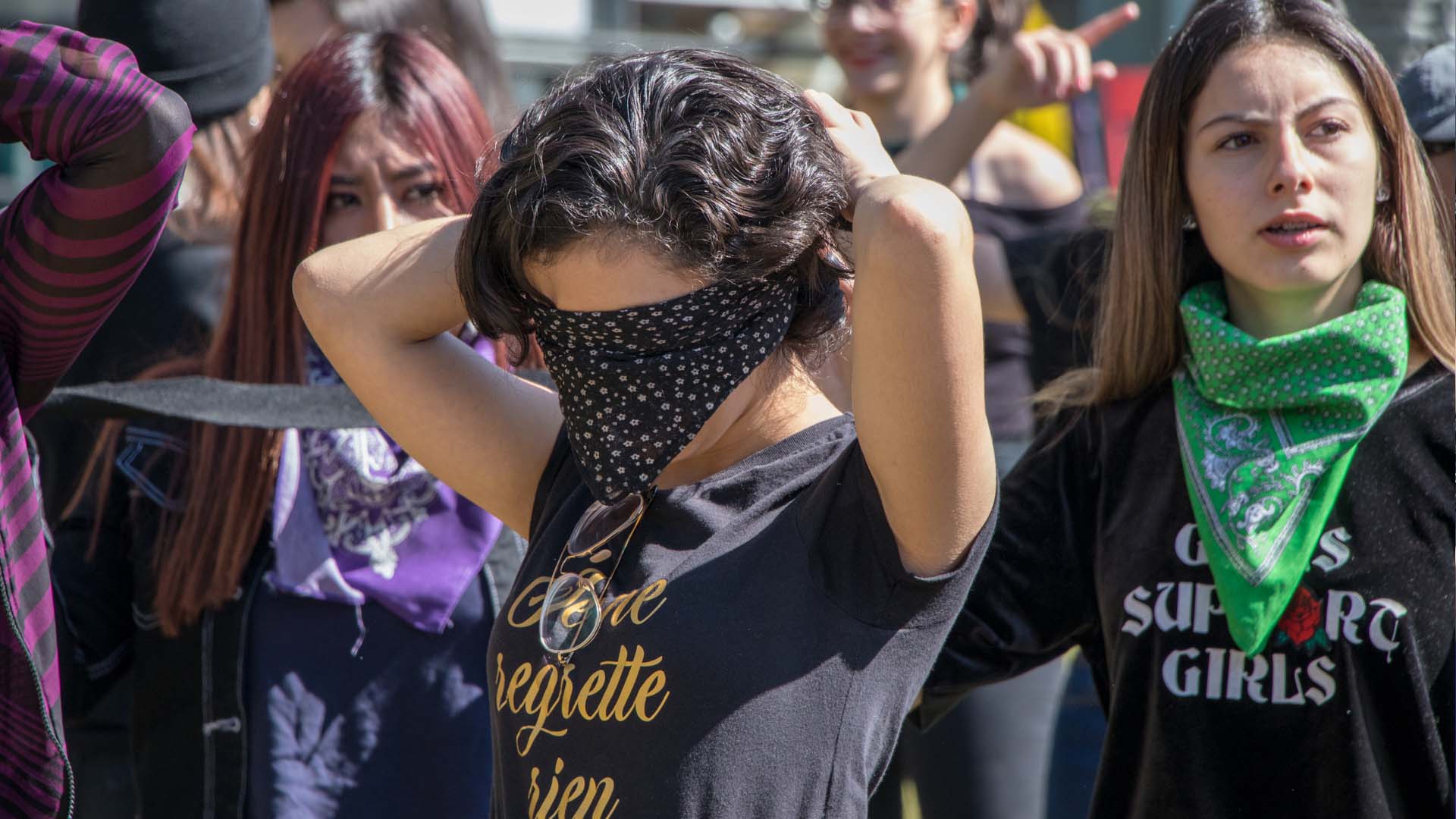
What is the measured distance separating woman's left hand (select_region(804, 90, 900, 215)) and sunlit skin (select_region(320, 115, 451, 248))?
92 cm

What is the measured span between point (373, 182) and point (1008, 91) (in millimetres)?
1259

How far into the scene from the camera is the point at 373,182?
2328mm

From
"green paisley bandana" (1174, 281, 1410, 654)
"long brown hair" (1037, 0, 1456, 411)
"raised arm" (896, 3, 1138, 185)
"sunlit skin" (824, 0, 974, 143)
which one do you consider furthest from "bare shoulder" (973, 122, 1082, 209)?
"green paisley bandana" (1174, 281, 1410, 654)

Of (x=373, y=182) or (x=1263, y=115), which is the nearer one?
(x=1263, y=115)

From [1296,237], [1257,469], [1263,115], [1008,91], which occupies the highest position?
[1263,115]

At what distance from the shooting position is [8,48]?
1518mm

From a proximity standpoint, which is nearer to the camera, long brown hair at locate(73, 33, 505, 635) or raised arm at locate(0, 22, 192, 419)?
raised arm at locate(0, 22, 192, 419)

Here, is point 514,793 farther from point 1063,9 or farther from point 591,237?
point 1063,9

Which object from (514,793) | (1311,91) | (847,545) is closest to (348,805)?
(514,793)

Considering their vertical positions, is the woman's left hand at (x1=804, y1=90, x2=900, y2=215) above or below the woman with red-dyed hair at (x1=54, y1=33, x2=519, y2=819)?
above

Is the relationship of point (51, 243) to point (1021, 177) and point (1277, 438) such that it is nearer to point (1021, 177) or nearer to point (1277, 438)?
point (1277, 438)

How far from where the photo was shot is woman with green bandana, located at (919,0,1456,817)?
1767 mm

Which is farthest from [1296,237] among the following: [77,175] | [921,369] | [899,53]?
[899,53]

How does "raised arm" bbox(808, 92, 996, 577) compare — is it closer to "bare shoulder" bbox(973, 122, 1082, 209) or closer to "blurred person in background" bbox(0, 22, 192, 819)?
"blurred person in background" bbox(0, 22, 192, 819)
